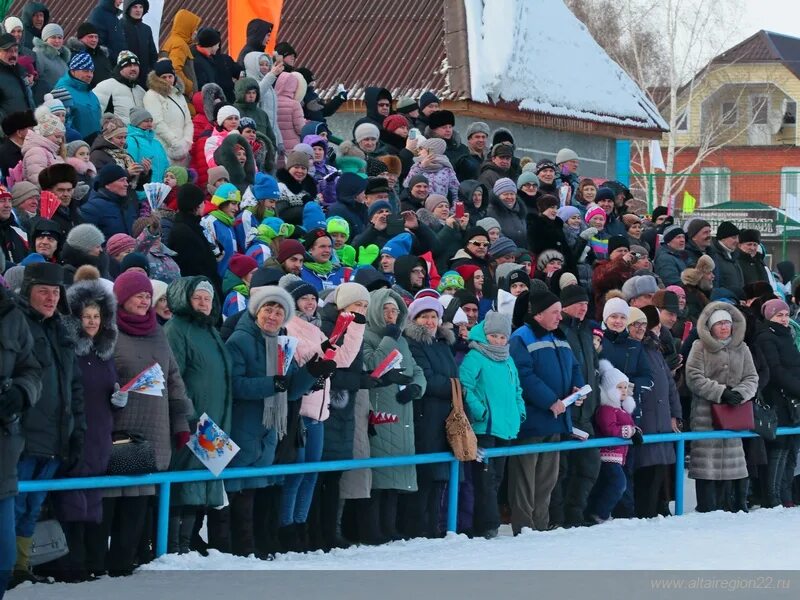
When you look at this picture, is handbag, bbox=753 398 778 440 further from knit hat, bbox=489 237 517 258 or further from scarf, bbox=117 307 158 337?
scarf, bbox=117 307 158 337

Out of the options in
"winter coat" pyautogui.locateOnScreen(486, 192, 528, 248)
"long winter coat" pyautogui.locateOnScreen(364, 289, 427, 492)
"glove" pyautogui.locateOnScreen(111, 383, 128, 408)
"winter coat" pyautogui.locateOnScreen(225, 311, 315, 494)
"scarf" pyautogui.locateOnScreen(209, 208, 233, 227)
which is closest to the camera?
"glove" pyautogui.locateOnScreen(111, 383, 128, 408)

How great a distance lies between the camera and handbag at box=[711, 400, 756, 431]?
12648mm

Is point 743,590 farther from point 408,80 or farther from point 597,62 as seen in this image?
point 597,62

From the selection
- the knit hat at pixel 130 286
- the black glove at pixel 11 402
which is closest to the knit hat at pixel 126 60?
the knit hat at pixel 130 286

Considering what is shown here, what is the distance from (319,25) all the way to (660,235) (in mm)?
8862

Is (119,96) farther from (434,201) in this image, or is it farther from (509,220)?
(509,220)

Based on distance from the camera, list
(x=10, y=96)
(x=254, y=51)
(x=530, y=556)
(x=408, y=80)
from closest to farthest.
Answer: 1. (x=530, y=556)
2. (x=10, y=96)
3. (x=254, y=51)
4. (x=408, y=80)

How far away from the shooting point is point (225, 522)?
30.7 ft

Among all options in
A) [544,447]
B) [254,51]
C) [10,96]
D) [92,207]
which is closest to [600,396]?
[544,447]

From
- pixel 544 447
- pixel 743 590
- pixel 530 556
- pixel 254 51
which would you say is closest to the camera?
pixel 743 590

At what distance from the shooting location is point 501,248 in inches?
541

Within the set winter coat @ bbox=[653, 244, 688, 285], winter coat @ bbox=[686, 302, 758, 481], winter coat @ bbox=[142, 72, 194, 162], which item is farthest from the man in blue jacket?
winter coat @ bbox=[653, 244, 688, 285]

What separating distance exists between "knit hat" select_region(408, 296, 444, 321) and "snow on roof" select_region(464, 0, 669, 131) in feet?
36.0

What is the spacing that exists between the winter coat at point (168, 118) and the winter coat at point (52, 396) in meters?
6.04
